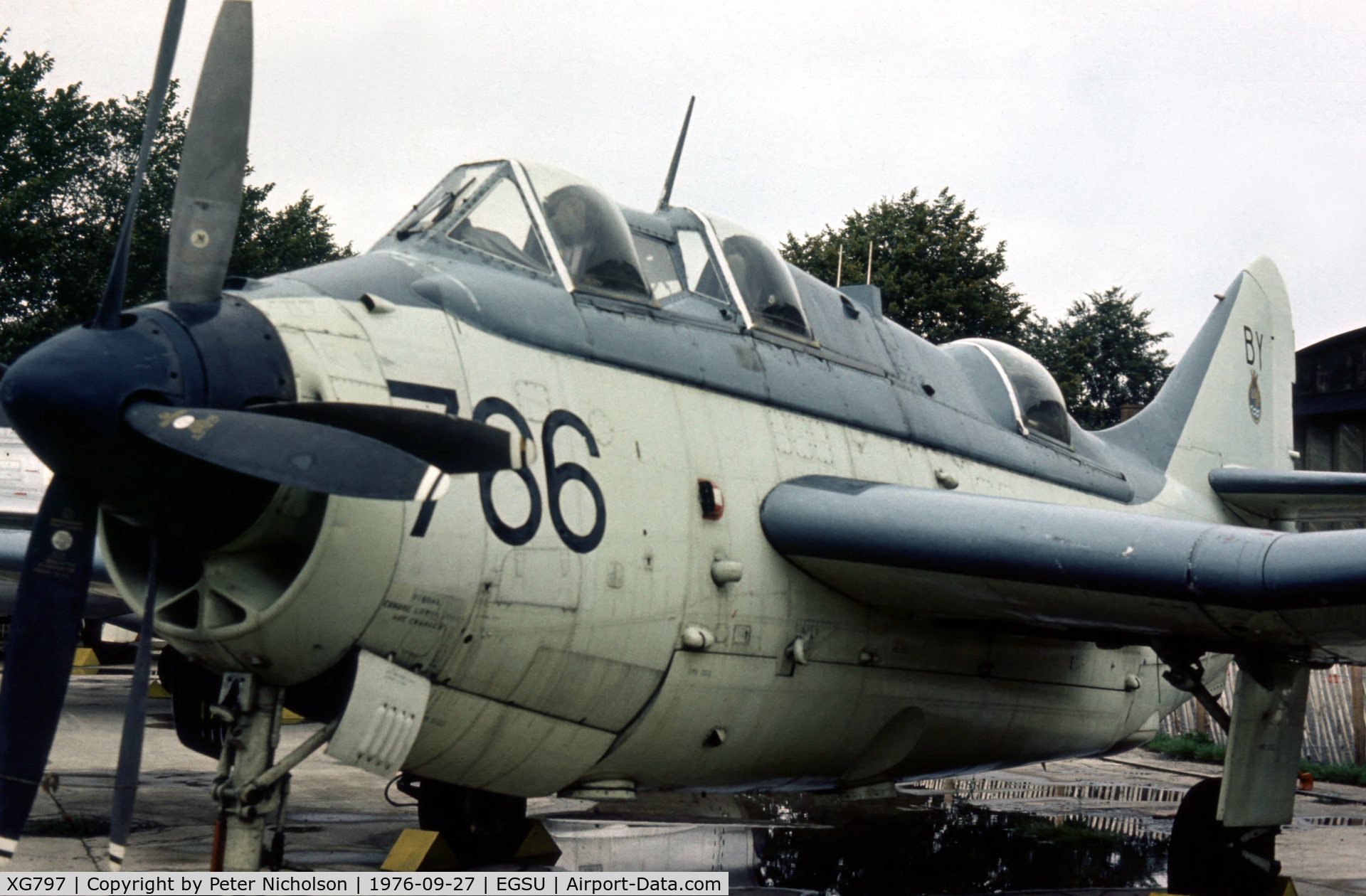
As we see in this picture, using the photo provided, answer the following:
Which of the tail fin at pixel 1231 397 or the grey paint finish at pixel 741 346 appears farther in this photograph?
the tail fin at pixel 1231 397

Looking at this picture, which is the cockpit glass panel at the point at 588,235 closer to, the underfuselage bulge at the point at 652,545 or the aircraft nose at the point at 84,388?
the underfuselage bulge at the point at 652,545

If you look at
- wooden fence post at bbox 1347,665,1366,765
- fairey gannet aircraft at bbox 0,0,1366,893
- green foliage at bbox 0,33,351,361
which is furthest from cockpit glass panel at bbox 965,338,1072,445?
green foliage at bbox 0,33,351,361

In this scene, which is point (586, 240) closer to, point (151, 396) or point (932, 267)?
point (151, 396)

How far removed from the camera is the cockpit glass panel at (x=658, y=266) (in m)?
7.40

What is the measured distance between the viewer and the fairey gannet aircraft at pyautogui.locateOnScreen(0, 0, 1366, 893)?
5.14 metres

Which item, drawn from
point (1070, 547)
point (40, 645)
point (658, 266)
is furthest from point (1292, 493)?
point (40, 645)

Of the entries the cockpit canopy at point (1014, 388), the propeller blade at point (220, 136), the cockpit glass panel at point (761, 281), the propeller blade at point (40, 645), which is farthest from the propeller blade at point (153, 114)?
the cockpit canopy at point (1014, 388)

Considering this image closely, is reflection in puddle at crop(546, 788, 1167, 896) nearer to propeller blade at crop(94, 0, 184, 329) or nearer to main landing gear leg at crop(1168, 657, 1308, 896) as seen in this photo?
main landing gear leg at crop(1168, 657, 1308, 896)

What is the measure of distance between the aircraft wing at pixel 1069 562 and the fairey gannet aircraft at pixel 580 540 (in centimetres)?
2

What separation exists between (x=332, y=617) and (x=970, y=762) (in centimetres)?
505

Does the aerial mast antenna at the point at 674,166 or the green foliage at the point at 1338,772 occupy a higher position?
the aerial mast antenna at the point at 674,166

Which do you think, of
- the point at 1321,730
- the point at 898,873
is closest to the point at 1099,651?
the point at 898,873

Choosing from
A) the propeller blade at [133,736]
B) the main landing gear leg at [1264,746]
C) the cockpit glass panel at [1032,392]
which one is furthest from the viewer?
the cockpit glass panel at [1032,392]

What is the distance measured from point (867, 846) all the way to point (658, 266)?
562 cm
